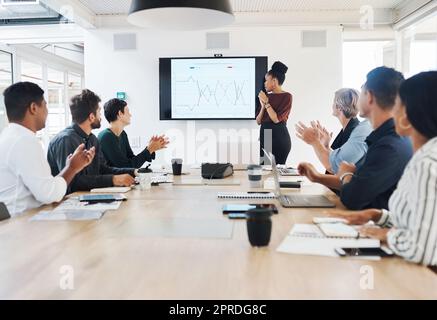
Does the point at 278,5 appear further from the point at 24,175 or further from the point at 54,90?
the point at 54,90

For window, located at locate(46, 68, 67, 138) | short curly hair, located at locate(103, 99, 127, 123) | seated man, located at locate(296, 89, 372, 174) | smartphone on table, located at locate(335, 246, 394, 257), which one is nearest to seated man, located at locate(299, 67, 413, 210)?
smartphone on table, located at locate(335, 246, 394, 257)

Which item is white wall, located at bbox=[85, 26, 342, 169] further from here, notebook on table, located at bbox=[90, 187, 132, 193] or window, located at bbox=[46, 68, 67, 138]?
notebook on table, located at bbox=[90, 187, 132, 193]

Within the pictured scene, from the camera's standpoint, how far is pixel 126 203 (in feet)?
7.49

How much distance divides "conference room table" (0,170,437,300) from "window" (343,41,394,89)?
5.03 metres

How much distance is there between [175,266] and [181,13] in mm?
1976

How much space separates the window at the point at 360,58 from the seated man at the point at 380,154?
439cm

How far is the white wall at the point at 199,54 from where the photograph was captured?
6.13m

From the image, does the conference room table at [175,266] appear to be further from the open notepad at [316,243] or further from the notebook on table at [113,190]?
the notebook on table at [113,190]

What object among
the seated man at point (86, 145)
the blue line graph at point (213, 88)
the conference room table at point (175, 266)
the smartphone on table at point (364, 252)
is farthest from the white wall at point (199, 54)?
the smartphone on table at point (364, 252)

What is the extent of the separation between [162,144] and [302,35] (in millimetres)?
3018

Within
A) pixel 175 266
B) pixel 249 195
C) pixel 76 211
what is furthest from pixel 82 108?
pixel 175 266

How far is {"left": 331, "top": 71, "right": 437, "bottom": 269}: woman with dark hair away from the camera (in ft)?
4.14
